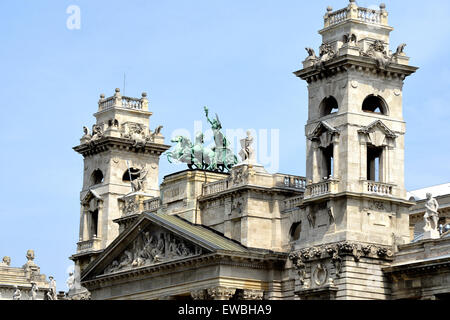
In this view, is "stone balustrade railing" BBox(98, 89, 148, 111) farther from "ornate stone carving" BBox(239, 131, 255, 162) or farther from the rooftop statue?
"ornate stone carving" BBox(239, 131, 255, 162)

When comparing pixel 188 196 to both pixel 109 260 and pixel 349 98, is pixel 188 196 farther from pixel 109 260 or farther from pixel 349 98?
pixel 349 98

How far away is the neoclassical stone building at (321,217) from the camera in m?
78.1

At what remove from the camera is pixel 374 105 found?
82.9 metres

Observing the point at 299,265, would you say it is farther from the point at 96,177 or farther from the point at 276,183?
the point at 96,177

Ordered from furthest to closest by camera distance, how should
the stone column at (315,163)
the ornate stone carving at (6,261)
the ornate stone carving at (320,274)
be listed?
the ornate stone carving at (6,261)
the stone column at (315,163)
the ornate stone carving at (320,274)

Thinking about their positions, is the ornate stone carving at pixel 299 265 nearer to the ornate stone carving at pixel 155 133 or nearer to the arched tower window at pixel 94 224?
the ornate stone carving at pixel 155 133

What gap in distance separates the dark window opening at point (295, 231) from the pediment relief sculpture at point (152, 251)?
6057 millimetres

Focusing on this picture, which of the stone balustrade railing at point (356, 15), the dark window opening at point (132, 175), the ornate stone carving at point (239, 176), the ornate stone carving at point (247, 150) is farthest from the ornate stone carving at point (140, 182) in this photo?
the stone balustrade railing at point (356, 15)

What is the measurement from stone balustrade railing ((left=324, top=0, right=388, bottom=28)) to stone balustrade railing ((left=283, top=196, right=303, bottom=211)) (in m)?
11.2

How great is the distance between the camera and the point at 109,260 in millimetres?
94750

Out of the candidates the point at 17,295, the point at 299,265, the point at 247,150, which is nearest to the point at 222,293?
the point at 299,265

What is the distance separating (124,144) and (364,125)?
30.8 m

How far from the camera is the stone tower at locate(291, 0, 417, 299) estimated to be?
78.2 m
